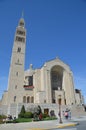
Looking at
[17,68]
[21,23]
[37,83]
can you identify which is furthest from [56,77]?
[21,23]

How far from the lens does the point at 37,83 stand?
47188 mm

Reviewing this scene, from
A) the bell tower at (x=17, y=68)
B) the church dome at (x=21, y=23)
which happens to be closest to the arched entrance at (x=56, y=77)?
the bell tower at (x=17, y=68)

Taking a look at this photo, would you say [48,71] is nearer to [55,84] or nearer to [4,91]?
[55,84]

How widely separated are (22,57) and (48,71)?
9.67m

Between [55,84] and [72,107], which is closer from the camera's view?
[72,107]

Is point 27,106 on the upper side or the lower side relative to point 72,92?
lower

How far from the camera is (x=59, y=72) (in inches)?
2170

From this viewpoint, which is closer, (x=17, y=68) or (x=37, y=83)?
(x=17, y=68)

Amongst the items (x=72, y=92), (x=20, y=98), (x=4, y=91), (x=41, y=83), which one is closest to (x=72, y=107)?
(x=72, y=92)

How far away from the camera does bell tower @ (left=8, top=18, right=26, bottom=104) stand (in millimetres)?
40884

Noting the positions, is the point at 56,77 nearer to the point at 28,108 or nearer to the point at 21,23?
the point at 28,108

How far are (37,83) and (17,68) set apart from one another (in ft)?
26.8

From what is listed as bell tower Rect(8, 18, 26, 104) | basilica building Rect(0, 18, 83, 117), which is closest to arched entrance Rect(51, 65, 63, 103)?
basilica building Rect(0, 18, 83, 117)

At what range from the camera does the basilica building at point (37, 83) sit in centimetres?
4169
